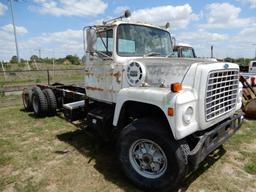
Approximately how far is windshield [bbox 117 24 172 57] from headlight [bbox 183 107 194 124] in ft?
5.52

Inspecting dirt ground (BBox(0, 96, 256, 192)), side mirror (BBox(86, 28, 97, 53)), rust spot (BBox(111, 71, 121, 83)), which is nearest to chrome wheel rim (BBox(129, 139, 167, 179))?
dirt ground (BBox(0, 96, 256, 192))

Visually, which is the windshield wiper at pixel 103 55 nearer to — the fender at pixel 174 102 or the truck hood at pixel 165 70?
the truck hood at pixel 165 70

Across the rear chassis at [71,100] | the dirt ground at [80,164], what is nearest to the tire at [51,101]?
the rear chassis at [71,100]

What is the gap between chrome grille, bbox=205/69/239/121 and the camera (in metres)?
3.13

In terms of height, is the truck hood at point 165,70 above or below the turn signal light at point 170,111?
above

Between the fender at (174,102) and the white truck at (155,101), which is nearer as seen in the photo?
the fender at (174,102)

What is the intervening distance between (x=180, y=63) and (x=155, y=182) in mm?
1712

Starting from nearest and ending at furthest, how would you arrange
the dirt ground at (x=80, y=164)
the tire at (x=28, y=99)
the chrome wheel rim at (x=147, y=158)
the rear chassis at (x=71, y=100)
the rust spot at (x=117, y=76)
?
the chrome wheel rim at (x=147, y=158)
the dirt ground at (x=80, y=164)
the rust spot at (x=117, y=76)
the rear chassis at (x=71, y=100)
the tire at (x=28, y=99)

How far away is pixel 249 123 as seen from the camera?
6.42 m

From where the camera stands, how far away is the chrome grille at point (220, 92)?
3133mm

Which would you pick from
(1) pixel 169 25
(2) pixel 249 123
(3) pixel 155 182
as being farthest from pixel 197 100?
(2) pixel 249 123

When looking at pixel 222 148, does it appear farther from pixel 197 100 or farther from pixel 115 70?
pixel 115 70

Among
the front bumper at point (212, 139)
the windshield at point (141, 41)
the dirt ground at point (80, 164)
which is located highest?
the windshield at point (141, 41)

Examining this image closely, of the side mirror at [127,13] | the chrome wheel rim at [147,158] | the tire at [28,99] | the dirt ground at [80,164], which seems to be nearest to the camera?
the chrome wheel rim at [147,158]
